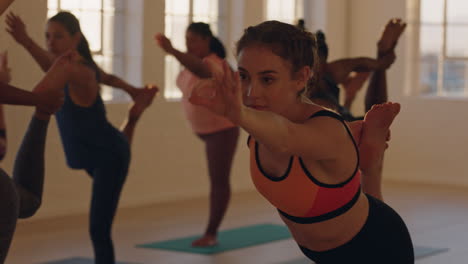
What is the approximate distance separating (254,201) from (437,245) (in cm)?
244

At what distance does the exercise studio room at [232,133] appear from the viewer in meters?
2.33

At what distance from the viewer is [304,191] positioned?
233cm

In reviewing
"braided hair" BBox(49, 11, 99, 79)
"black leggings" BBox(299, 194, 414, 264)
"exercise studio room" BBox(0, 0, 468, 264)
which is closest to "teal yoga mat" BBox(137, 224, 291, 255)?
"exercise studio room" BBox(0, 0, 468, 264)

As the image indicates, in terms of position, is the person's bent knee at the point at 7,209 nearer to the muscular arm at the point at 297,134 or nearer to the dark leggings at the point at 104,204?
the muscular arm at the point at 297,134

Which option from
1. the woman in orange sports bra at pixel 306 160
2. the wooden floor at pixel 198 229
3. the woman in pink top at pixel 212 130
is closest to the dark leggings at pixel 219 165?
the woman in pink top at pixel 212 130

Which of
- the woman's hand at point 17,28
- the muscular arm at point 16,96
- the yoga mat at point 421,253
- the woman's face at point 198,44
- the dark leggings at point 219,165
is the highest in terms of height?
the woman's hand at point 17,28

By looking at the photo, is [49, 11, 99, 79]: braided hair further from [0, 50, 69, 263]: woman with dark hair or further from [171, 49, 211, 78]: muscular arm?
[0, 50, 69, 263]: woman with dark hair

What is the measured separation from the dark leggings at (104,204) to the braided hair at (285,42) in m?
2.17

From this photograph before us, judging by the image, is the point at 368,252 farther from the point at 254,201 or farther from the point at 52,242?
the point at 254,201

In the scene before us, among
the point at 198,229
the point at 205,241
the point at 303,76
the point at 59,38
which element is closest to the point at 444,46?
the point at 198,229

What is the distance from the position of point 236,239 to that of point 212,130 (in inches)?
33.3


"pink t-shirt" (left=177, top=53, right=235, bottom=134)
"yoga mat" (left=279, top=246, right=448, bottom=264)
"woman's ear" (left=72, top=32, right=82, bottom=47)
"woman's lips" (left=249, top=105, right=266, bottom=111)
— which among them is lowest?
"yoga mat" (left=279, top=246, right=448, bottom=264)

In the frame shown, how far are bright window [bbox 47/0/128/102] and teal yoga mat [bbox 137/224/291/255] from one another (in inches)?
71.6

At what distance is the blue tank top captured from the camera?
443cm
